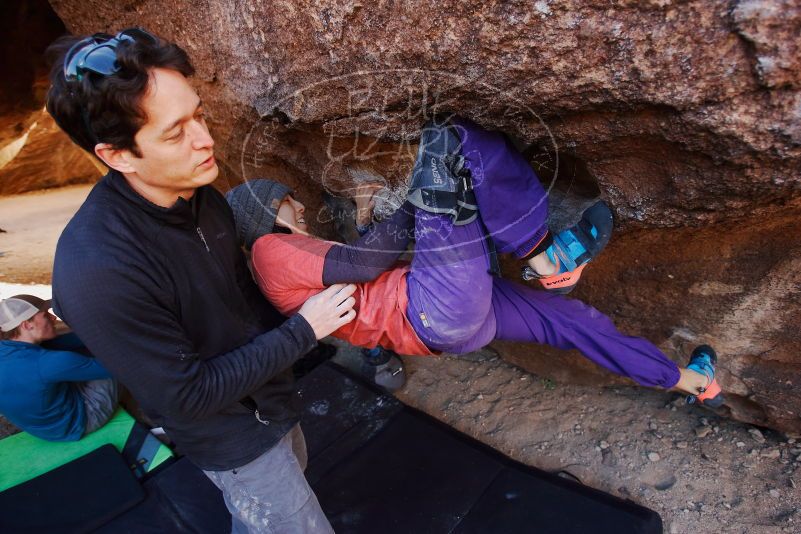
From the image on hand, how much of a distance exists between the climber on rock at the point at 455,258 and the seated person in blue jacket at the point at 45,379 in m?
1.66

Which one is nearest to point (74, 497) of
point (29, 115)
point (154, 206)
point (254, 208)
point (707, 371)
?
point (254, 208)

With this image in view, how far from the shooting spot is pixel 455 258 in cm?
179

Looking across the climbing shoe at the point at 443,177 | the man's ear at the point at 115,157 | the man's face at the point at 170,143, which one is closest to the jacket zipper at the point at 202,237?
the man's face at the point at 170,143

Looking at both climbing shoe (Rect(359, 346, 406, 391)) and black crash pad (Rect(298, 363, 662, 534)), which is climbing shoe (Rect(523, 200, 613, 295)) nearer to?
black crash pad (Rect(298, 363, 662, 534))

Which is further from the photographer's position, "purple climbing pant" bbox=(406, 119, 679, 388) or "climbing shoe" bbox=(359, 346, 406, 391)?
"climbing shoe" bbox=(359, 346, 406, 391)

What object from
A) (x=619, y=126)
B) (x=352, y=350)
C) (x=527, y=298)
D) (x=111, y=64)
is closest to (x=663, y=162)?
(x=619, y=126)

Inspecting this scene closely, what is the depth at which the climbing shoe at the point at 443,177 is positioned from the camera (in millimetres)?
1677

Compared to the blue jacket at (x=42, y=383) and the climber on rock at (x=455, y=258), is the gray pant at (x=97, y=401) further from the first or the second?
the climber on rock at (x=455, y=258)

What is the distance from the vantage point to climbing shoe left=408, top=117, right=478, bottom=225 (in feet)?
5.50

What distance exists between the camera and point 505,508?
94.7 inches

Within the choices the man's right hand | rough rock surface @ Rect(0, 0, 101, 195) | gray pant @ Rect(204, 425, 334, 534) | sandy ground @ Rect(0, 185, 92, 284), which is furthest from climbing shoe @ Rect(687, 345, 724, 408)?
sandy ground @ Rect(0, 185, 92, 284)

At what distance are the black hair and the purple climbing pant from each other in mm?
905

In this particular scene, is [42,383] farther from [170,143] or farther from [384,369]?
[170,143]

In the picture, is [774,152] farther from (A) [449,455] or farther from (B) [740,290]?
(A) [449,455]
